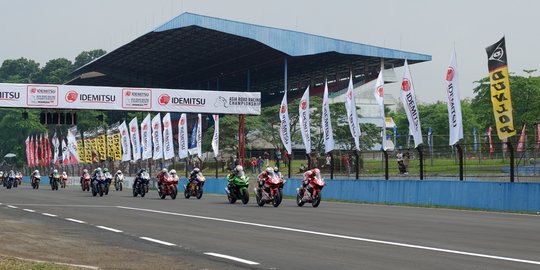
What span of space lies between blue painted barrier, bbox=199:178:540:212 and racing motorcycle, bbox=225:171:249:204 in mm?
4899

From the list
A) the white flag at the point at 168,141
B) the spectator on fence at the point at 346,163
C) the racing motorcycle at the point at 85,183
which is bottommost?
the racing motorcycle at the point at 85,183

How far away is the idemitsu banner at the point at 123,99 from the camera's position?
45.2m

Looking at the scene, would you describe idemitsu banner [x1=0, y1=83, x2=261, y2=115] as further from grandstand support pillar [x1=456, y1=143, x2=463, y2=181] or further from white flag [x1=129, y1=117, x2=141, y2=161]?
grandstand support pillar [x1=456, y1=143, x2=463, y2=181]

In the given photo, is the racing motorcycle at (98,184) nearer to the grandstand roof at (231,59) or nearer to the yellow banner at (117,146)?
the yellow banner at (117,146)

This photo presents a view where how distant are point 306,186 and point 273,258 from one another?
1565 cm

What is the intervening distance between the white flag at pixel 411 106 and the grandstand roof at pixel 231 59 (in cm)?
3699

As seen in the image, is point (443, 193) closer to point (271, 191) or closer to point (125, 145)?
point (271, 191)

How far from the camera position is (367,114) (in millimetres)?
103062

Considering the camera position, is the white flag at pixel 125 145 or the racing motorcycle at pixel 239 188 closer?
the racing motorcycle at pixel 239 188

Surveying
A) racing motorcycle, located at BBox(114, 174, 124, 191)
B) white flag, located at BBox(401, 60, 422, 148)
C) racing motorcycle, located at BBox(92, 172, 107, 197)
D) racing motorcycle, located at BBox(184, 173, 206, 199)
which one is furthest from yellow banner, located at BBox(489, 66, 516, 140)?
racing motorcycle, located at BBox(114, 174, 124, 191)

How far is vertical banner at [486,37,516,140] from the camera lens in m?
25.9

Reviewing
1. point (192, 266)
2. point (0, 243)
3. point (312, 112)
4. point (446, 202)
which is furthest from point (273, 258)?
point (312, 112)

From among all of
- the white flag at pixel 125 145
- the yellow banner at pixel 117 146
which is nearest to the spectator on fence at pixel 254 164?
the white flag at pixel 125 145

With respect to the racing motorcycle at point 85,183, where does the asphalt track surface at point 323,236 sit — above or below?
below
